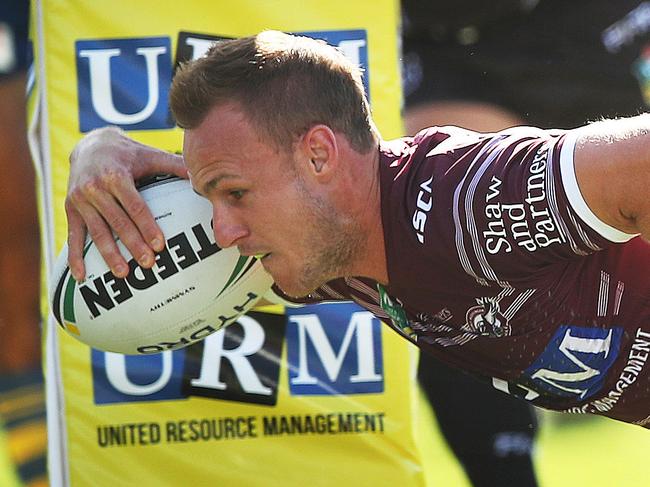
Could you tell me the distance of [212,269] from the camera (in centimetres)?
250

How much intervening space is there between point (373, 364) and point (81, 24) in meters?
1.42

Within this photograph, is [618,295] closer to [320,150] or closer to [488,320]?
[488,320]

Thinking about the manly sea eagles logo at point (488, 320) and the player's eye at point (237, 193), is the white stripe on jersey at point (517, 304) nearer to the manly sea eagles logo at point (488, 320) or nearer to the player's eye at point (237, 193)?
the manly sea eagles logo at point (488, 320)

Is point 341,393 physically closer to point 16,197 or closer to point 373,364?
point 373,364

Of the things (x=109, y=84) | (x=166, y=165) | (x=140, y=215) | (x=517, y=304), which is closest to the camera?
(x=517, y=304)

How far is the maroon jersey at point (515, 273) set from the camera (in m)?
2.01

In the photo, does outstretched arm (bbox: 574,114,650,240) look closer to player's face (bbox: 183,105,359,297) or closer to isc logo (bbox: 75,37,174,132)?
player's face (bbox: 183,105,359,297)

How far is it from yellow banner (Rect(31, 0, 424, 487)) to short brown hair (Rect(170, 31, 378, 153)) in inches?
42.5

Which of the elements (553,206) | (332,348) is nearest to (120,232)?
(553,206)

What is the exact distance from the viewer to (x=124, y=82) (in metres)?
3.38

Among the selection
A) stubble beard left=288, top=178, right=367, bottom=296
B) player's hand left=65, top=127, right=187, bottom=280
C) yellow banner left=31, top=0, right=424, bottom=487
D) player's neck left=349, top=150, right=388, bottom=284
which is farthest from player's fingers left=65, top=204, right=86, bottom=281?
yellow banner left=31, top=0, right=424, bottom=487

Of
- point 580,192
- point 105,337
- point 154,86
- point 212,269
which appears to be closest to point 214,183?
point 212,269

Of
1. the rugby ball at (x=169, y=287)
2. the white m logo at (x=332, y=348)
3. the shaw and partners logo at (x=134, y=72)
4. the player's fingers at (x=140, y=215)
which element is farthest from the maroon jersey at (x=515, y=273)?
the shaw and partners logo at (x=134, y=72)

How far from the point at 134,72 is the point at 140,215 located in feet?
3.45
